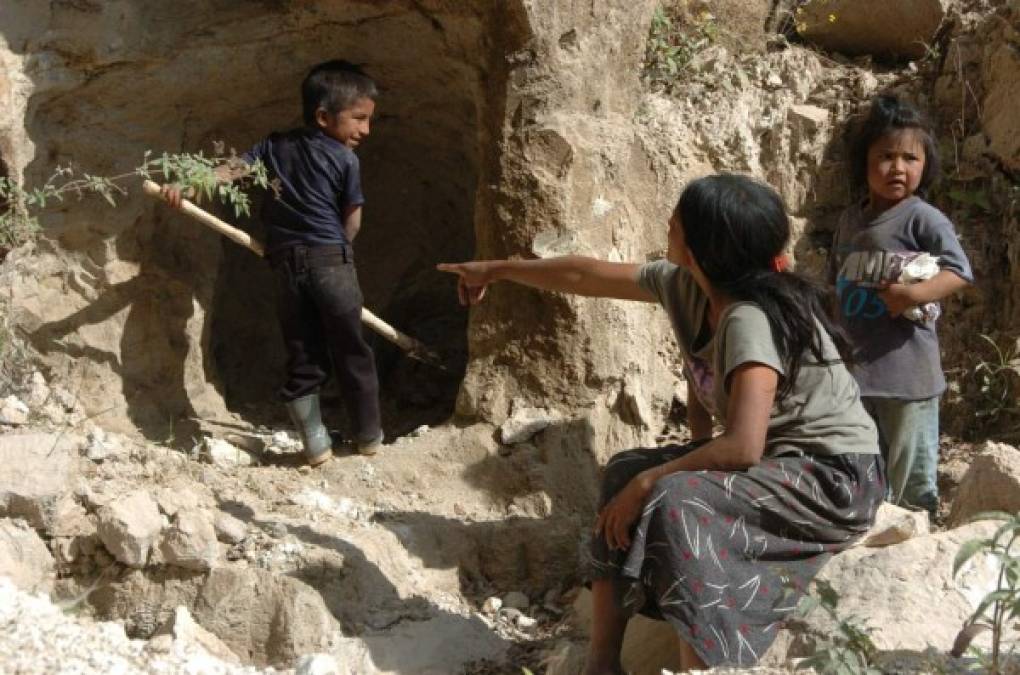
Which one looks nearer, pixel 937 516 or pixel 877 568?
pixel 877 568

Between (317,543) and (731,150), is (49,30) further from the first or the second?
(731,150)

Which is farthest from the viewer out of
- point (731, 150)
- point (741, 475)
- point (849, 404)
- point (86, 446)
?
point (731, 150)

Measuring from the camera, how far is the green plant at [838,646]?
261 centimetres

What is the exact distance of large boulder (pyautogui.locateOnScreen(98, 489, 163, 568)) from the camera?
353 centimetres

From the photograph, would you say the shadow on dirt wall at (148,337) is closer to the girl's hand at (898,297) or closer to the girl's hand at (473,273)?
the girl's hand at (473,273)

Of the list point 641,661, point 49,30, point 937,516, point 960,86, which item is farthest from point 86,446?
point 960,86

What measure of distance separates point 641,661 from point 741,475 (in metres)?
0.60

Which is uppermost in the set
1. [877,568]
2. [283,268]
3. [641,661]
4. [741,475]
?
[283,268]

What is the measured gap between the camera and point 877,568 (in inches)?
122

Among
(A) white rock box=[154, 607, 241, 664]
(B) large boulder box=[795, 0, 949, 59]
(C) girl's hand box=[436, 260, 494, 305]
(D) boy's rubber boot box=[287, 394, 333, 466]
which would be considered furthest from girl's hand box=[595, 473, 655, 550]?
(B) large boulder box=[795, 0, 949, 59]

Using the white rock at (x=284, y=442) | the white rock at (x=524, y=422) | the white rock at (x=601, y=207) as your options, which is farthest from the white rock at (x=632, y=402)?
the white rock at (x=284, y=442)

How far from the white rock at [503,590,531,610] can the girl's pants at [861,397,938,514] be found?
117 cm

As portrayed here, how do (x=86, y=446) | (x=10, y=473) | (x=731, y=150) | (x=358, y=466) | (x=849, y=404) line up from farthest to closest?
(x=731, y=150) → (x=358, y=466) → (x=86, y=446) → (x=10, y=473) → (x=849, y=404)

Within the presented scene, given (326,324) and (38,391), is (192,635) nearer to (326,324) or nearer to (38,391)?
(326,324)
